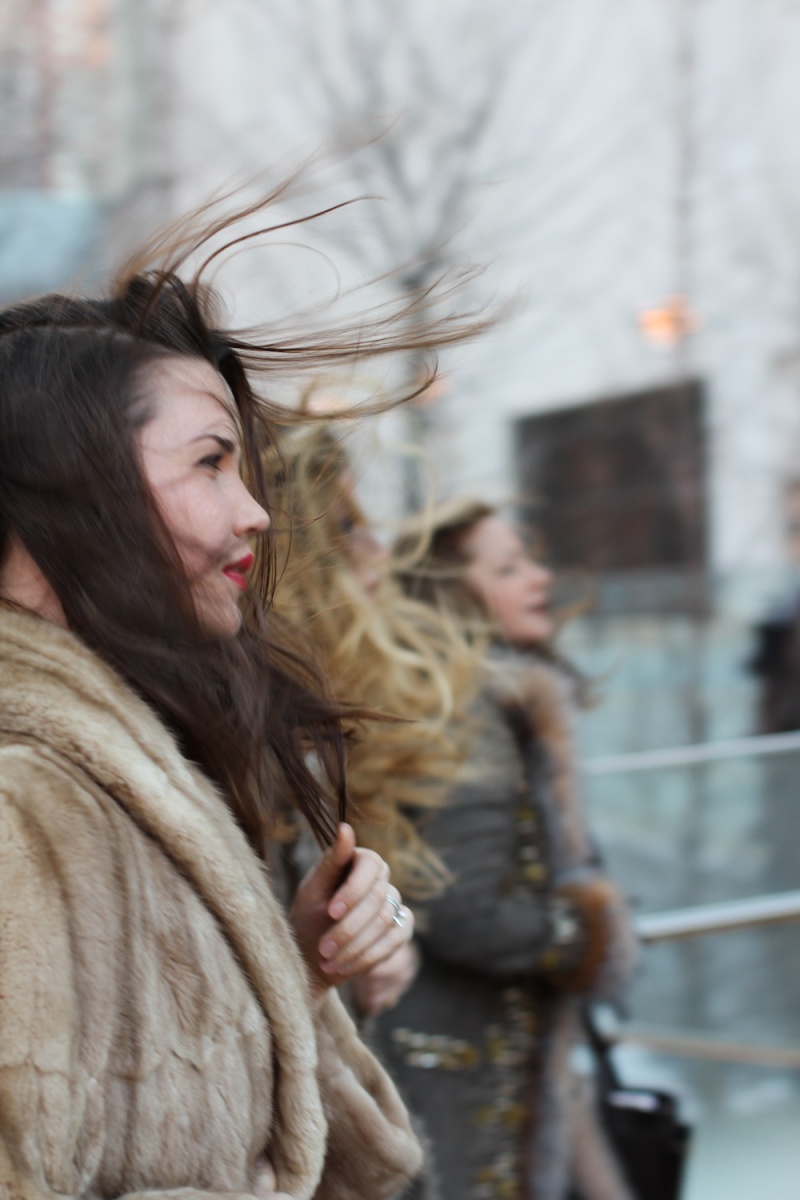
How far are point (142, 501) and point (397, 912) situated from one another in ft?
2.00

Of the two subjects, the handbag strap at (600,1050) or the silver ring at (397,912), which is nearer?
the silver ring at (397,912)

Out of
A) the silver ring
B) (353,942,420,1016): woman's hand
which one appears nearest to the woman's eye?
the silver ring

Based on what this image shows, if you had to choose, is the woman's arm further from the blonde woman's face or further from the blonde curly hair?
the blonde woman's face

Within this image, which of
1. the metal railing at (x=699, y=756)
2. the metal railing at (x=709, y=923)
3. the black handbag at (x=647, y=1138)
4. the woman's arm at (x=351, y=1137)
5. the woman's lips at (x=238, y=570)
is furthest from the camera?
the metal railing at (x=699, y=756)

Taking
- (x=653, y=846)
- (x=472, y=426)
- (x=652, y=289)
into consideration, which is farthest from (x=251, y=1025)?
(x=652, y=289)

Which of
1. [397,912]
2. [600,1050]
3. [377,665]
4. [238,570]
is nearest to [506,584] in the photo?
→ [377,665]

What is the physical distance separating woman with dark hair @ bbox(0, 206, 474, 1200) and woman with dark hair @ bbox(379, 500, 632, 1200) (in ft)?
3.18

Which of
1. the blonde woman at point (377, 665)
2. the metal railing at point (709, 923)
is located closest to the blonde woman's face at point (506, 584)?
the blonde woman at point (377, 665)

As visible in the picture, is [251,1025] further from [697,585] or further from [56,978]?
[697,585]

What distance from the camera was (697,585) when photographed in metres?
9.28

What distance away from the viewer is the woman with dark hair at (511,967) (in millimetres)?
2576

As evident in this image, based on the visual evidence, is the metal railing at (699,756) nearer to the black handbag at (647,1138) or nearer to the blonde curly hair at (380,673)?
the black handbag at (647,1138)

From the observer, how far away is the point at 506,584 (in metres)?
3.09

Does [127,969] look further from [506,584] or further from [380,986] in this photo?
[506,584]
